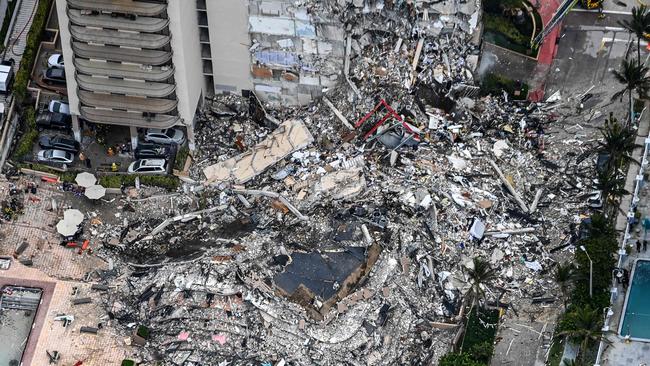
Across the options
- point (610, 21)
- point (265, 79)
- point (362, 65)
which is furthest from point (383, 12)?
point (610, 21)

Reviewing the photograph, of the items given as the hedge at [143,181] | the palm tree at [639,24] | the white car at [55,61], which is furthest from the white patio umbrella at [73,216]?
the palm tree at [639,24]

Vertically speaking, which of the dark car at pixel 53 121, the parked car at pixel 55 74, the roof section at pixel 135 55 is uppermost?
the roof section at pixel 135 55

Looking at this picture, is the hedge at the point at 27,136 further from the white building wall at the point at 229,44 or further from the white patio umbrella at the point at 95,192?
the white building wall at the point at 229,44

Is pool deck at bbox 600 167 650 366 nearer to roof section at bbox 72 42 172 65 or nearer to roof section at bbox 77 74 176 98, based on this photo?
roof section at bbox 77 74 176 98

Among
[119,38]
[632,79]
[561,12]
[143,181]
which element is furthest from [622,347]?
[119,38]

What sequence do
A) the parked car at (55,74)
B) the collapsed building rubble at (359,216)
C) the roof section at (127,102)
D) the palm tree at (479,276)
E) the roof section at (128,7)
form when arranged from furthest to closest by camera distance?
the parked car at (55,74)
the roof section at (127,102)
the roof section at (128,7)
the collapsed building rubble at (359,216)
the palm tree at (479,276)

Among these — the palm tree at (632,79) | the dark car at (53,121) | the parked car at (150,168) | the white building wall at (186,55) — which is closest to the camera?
the white building wall at (186,55)
